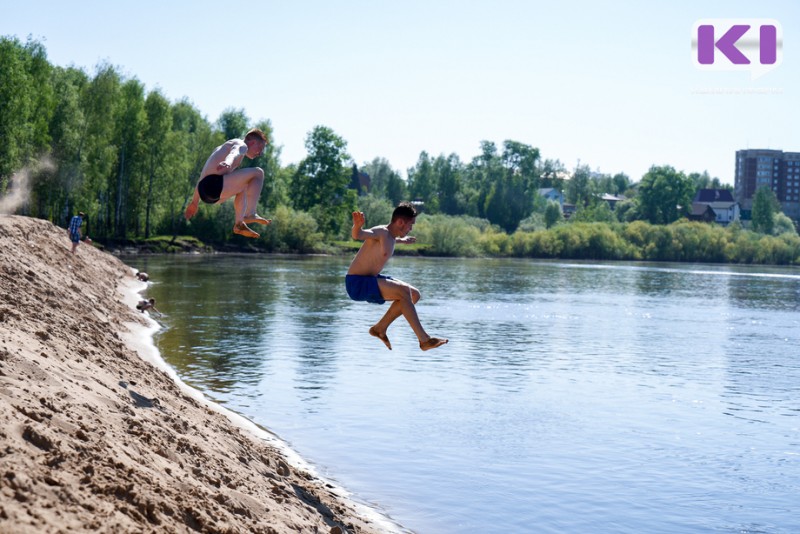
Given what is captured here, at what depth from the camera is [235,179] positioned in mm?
12875

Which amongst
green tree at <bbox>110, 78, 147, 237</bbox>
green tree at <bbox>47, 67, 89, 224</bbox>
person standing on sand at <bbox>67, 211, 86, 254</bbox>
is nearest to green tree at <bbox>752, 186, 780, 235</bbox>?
green tree at <bbox>110, 78, 147, 237</bbox>

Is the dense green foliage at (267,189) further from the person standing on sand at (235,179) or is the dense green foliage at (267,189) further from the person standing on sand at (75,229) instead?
the person standing on sand at (235,179)

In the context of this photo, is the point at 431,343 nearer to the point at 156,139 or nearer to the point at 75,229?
the point at 75,229

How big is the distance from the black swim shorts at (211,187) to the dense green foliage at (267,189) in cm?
5646

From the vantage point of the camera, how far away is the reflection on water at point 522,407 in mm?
13844

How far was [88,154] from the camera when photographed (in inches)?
3019

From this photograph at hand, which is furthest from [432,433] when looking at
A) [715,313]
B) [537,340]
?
[715,313]

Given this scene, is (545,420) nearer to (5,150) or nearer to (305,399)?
(305,399)

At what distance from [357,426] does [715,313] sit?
37.0 meters

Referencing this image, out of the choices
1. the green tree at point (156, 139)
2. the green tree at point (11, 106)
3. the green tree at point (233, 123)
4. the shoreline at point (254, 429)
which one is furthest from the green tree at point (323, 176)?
the shoreline at point (254, 429)

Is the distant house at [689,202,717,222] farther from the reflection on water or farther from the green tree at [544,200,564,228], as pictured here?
the reflection on water

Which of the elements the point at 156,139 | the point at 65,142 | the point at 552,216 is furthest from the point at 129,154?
the point at 552,216

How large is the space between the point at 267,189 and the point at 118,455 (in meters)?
105

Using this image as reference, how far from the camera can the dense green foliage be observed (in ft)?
234
